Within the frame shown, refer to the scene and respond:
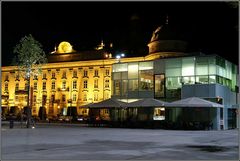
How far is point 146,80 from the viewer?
1875 inches

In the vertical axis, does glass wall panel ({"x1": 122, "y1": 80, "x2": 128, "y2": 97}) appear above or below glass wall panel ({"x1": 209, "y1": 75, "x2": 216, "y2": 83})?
below

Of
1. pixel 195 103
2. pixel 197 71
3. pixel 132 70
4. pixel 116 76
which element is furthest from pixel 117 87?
pixel 195 103

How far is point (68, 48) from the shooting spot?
331 feet

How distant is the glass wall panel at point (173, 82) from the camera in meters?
45.2

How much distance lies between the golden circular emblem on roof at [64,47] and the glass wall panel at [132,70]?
173ft

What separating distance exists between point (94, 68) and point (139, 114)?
1821 inches

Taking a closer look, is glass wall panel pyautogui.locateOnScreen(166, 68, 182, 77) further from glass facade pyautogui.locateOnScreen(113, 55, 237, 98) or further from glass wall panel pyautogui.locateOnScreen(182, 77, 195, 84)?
glass wall panel pyautogui.locateOnScreen(182, 77, 195, 84)

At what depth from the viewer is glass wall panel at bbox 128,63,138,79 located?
4850 centimetres

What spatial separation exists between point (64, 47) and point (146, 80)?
5652 cm

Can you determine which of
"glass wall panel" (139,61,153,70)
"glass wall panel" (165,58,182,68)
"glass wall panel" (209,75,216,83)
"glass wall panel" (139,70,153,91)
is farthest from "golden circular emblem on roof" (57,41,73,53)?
"glass wall panel" (209,75,216,83)

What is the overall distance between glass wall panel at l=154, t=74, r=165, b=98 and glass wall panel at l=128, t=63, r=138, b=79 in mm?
2784

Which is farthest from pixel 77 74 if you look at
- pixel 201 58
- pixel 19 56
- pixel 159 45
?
pixel 201 58

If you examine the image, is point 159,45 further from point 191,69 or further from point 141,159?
point 141,159

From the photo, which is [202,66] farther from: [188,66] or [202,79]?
[188,66]
